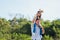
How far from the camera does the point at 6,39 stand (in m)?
21.4

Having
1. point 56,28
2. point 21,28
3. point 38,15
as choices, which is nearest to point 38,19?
point 38,15

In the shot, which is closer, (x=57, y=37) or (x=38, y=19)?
(x=38, y=19)

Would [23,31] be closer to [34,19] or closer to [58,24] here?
[58,24]

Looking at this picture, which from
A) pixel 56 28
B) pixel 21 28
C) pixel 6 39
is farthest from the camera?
pixel 21 28

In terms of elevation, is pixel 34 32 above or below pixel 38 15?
below

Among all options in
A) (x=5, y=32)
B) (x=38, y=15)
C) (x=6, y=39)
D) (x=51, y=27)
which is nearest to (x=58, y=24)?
(x=51, y=27)

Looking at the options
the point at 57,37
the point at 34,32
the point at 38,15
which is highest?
the point at 38,15

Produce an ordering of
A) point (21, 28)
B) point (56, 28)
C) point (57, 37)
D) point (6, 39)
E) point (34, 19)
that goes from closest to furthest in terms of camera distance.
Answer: point (34, 19) → point (6, 39) → point (57, 37) → point (56, 28) → point (21, 28)

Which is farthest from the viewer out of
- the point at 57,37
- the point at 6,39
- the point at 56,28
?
the point at 56,28

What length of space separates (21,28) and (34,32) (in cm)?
2316

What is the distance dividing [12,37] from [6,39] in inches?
35.1

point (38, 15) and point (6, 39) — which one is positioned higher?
point (38, 15)

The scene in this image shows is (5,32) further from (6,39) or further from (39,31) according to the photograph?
(39,31)

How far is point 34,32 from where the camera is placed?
15.9ft
